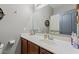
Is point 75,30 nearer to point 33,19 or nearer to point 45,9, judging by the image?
point 45,9

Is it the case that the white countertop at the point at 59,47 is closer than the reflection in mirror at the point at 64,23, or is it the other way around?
the white countertop at the point at 59,47

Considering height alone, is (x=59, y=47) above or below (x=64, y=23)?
below

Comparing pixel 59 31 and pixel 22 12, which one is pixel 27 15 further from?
pixel 59 31

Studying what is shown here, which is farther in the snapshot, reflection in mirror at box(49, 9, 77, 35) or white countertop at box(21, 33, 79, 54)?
reflection in mirror at box(49, 9, 77, 35)

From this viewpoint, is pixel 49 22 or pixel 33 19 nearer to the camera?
pixel 49 22

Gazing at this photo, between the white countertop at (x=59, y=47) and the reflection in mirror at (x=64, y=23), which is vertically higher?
the reflection in mirror at (x=64, y=23)

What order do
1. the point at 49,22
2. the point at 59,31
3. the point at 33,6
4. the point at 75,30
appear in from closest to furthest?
the point at 75,30 < the point at 59,31 < the point at 49,22 < the point at 33,6

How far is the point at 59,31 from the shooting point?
2336mm

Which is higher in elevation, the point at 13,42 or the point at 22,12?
the point at 22,12

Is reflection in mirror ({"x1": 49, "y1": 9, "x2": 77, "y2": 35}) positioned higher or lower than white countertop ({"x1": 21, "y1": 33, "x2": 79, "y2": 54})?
higher
